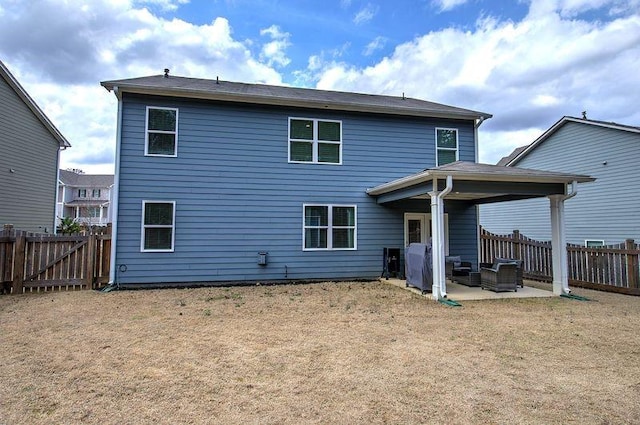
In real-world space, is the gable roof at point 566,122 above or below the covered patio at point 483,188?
above

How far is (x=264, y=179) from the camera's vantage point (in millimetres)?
9359

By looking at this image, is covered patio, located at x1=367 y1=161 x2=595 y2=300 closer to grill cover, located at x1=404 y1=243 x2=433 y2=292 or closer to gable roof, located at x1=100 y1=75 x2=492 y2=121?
grill cover, located at x1=404 y1=243 x2=433 y2=292

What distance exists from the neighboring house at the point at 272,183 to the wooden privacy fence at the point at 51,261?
0.43m

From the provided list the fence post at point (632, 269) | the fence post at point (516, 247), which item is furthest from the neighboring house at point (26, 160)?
the fence post at point (632, 269)

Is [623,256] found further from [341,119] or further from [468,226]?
[341,119]

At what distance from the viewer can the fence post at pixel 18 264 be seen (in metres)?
7.77

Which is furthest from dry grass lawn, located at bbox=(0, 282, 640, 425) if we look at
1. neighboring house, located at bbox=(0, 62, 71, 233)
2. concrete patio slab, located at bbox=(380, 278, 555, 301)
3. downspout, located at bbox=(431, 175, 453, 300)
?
neighboring house, located at bbox=(0, 62, 71, 233)

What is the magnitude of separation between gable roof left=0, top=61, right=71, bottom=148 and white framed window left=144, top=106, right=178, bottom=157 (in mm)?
7518

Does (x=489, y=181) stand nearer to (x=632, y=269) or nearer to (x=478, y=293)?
(x=478, y=293)

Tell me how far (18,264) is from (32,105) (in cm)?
852

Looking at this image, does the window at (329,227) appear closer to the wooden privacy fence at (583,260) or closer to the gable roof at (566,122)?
the wooden privacy fence at (583,260)

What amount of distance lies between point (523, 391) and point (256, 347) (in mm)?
2885

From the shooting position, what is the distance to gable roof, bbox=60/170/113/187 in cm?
3594

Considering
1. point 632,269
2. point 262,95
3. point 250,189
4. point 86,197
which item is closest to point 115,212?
point 250,189
